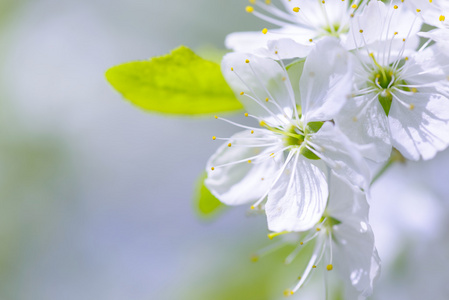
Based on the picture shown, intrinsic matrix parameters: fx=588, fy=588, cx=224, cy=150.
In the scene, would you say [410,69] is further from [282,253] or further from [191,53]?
[282,253]

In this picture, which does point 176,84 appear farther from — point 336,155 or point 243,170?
point 336,155

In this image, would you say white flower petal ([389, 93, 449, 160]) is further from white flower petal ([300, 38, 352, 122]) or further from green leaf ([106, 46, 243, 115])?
green leaf ([106, 46, 243, 115])

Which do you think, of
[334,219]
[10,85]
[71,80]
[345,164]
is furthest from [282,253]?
[10,85]

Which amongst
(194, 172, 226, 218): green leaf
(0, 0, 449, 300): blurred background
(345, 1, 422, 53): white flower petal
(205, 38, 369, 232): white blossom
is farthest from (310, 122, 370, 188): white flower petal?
(0, 0, 449, 300): blurred background

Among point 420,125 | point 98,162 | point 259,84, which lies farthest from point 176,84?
point 98,162

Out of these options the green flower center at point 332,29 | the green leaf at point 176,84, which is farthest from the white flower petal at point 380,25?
the green leaf at point 176,84

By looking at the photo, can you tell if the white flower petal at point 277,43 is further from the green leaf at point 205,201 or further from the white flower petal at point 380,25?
the green leaf at point 205,201
